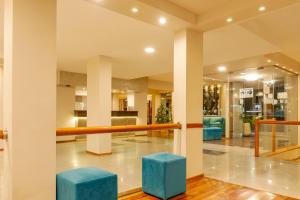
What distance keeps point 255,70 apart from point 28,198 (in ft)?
29.5

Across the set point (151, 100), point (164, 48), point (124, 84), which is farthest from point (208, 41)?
point (151, 100)

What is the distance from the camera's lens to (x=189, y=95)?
13.5 ft

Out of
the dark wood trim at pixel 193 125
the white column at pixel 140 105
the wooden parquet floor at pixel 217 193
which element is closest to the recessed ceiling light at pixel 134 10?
the dark wood trim at pixel 193 125

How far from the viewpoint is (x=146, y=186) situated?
3.39 metres

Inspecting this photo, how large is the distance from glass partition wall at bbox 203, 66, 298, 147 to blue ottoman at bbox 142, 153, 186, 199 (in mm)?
5353

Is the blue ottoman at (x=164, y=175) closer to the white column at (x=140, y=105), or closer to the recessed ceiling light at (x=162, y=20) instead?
the recessed ceiling light at (x=162, y=20)

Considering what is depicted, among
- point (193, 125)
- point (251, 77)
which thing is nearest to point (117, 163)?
point (193, 125)

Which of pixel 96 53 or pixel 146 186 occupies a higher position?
pixel 96 53

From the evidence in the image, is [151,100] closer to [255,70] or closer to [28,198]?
[255,70]

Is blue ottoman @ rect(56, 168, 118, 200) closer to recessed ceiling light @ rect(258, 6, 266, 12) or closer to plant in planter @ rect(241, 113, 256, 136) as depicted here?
recessed ceiling light @ rect(258, 6, 266, 12)

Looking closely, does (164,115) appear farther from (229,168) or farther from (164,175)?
(164,175)

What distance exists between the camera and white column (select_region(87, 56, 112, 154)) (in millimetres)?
6641

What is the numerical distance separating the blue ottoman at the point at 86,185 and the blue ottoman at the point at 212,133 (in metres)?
7.75

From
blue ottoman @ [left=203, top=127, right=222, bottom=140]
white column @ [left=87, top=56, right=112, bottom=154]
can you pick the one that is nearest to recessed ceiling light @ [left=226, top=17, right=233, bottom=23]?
white column @ [left=87, top=56, right=112, bottom=154]
